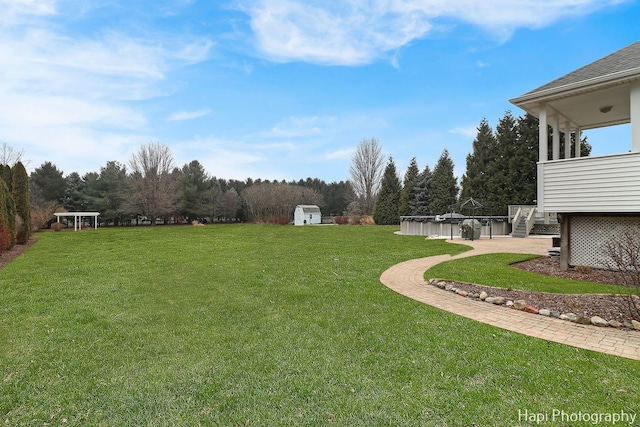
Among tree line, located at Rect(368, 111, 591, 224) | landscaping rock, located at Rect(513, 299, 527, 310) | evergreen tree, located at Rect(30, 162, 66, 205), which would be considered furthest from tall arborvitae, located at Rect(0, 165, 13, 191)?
tree line, located at Rect(368, 111, 591, 224)

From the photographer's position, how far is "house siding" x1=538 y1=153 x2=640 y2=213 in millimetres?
6781

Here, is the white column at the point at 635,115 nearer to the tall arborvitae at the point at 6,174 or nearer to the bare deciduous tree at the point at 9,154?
the tall arborvitae at the point at 6,174

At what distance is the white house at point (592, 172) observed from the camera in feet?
22.7

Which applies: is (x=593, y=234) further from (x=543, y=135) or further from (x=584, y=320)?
(x=584, y=320)

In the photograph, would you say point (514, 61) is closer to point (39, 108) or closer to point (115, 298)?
point (115, 298)

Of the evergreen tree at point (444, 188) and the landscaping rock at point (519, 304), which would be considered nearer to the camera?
the landscaping rock at point (519, 304)

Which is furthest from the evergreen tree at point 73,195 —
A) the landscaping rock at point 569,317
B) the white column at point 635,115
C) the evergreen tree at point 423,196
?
the white column at point 635,115

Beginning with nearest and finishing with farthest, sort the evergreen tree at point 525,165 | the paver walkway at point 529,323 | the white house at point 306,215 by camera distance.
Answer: the paver walkway at point 529,323, the evergreen tree at point 525,165, the white house at point 306,215

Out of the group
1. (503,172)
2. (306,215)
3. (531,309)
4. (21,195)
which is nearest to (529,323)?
(531,309)

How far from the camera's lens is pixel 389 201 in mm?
31875

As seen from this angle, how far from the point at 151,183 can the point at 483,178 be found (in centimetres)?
3135

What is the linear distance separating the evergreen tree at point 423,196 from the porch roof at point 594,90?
20.0 meters

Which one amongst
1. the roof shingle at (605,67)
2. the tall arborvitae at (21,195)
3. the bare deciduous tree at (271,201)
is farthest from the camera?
the bare deciduous tree at (271,201)

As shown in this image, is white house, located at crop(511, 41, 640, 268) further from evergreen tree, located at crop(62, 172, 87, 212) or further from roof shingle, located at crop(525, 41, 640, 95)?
evergreen tree, located at crop(62, 172, 87, 212)
